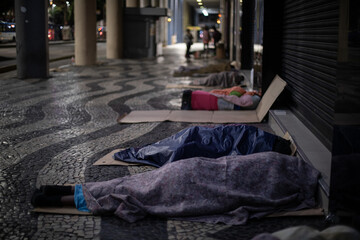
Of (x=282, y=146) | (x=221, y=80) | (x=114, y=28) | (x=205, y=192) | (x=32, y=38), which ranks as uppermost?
(x=114, y=28)

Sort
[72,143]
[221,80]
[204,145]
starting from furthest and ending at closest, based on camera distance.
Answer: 1. [221,80]
2. [72,143]
3. [204,145]

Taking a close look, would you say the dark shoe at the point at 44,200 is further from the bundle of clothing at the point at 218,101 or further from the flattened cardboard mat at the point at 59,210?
the bundle of clothing at the point at 218,101

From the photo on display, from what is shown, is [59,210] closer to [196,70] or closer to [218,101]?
[218,101]

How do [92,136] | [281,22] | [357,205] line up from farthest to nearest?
[281,22] < [92,136] < [357,205]

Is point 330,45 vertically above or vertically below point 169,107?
above

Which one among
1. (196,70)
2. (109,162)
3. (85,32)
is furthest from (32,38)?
(109,162)

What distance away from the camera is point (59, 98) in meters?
8.16

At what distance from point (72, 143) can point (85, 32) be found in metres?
11.3

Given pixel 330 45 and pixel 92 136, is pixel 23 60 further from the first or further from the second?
pixel 330 45

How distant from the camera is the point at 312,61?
4543 mm

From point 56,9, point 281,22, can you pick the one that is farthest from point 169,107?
point 56,9

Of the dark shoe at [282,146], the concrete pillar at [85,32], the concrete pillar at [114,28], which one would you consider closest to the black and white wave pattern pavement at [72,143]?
the dark shoe at [282,146]

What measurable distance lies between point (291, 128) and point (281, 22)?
2.29 metres

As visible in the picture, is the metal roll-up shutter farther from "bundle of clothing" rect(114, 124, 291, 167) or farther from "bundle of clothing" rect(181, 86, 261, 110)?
"bundle of clothing" rect(181, 86, 261, 110)
